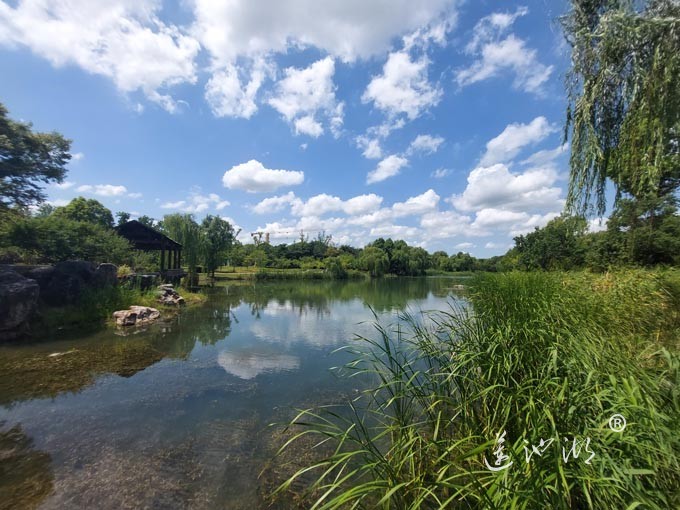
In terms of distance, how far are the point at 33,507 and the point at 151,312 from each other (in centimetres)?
1021

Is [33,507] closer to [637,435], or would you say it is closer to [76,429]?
[76,429]

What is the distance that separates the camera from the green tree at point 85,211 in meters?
34.8

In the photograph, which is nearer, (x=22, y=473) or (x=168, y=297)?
(x=22, y=473)

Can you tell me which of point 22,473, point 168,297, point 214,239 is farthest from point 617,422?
point 214,239

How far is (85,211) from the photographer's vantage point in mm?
37094

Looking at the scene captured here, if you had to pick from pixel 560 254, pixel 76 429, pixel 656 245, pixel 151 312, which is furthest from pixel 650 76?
pixel 560 254

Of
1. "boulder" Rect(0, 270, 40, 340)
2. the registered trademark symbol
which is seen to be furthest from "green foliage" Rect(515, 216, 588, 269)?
"boulder" Rect(0, 270, 40, 340)

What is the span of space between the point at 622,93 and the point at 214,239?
33.4 meters

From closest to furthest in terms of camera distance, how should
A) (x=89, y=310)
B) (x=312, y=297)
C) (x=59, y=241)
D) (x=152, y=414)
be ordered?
(x=152, y=414) < (x=89, y=310) < (x=59, y=241) < (x=312, y=297)

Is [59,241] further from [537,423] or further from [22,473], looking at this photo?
[537,423]

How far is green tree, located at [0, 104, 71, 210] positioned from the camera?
37.7ft

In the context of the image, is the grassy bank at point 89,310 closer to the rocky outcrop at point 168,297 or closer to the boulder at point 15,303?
the boulder at point 15,303

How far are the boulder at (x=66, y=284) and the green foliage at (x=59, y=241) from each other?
225cm

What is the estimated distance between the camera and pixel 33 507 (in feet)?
8.86
